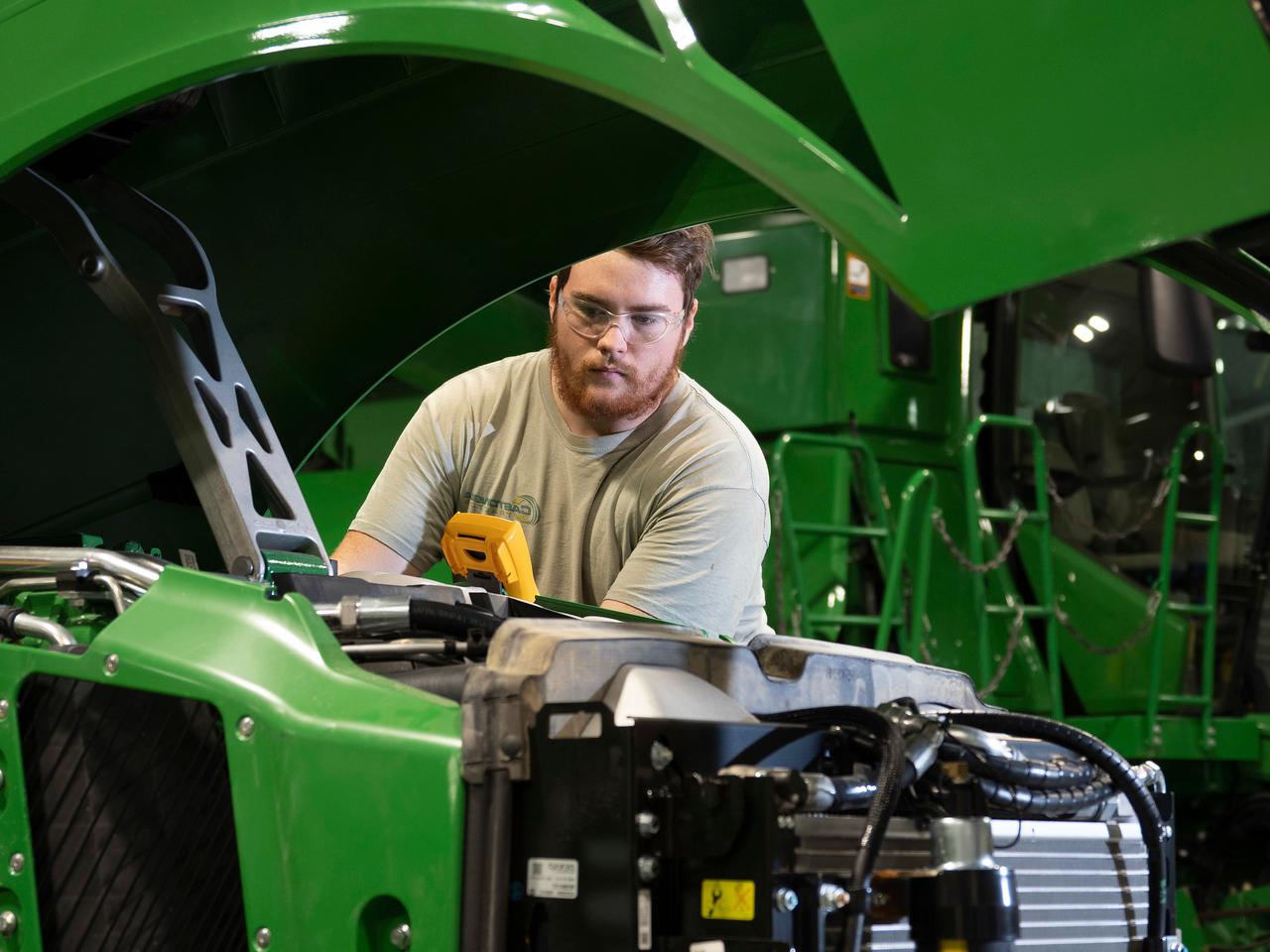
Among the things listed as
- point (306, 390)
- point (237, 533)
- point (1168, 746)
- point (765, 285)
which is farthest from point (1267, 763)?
point (237, 533)

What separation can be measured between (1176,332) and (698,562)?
8.10 ft

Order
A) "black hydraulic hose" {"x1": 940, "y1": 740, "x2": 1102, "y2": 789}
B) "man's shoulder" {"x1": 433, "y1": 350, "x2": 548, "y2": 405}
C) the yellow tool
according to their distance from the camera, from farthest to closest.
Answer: "man's shoulder" {"x1": 433, "y1": 350, "x2": 548, "y2": 405}
the yellow tool
"black hydraulic hose" {"x1": 940, "y1": 740, "x2": 1102, "y2": 789}

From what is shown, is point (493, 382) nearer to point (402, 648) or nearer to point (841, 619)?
point (402, 648)

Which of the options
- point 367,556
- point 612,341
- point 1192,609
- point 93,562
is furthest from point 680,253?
point 1192,609

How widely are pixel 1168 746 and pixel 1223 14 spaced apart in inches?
164

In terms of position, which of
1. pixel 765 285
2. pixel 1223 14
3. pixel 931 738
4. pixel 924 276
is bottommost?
pixel 931 738

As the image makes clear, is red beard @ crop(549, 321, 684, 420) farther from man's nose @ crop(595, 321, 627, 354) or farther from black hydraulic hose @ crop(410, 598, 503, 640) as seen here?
black hydraulic hose @ crop(410, 598, 503, 640)

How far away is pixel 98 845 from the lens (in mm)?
1712

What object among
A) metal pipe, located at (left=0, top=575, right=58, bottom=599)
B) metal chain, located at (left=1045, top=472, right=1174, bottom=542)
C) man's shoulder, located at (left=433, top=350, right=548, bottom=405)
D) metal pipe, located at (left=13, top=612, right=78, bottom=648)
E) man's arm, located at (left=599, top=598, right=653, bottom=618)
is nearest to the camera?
metal pipe, located at (left=13, top=612, right=78, bottom=648)

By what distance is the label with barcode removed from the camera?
1475 millimetres

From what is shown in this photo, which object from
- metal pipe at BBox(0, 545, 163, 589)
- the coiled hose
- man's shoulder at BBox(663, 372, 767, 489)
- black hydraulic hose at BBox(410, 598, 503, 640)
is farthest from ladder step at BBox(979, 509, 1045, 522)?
metal pipe at BBox(0, 545, 163, 589)

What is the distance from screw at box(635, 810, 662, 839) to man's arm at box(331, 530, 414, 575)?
1525mm

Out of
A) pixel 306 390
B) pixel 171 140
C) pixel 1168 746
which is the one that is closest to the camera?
pixel 171 140

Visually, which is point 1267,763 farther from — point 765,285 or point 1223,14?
point 1223,14
